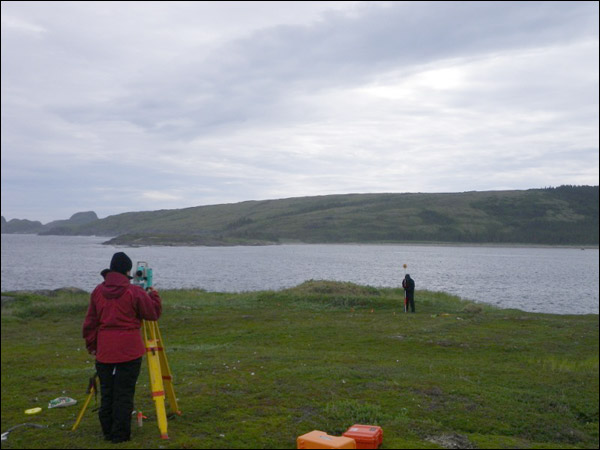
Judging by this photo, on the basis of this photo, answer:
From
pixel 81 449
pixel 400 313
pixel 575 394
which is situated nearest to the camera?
pixel 81 449

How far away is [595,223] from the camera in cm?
13100

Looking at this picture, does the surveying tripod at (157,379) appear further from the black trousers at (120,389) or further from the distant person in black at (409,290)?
the distant person in black at (409,290)

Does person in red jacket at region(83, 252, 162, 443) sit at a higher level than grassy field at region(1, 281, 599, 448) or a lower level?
higher

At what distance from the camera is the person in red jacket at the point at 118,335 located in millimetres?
7582

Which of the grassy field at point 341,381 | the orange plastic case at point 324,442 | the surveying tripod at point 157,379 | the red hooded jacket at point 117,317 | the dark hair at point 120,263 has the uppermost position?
the dark hair at point 120,263

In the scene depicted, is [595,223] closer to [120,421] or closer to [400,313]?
[400,313]

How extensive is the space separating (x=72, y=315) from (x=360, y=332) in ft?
50.8

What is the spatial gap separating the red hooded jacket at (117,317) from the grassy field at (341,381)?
1.31m

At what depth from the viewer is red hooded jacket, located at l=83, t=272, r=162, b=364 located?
7.57 metres

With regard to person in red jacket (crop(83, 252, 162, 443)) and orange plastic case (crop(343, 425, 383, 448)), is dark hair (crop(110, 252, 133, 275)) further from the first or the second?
orange plastic case (crop(343, 425, 383, 448))

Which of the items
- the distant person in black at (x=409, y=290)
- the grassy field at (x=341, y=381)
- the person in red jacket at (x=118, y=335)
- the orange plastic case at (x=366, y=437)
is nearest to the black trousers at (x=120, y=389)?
the person in red jacket at (x=118, y=335)

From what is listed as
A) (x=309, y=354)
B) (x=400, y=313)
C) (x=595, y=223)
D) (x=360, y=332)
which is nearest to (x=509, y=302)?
(x=400, y=313)

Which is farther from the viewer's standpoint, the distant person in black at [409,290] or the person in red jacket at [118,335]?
the distant person in black at [409,290]

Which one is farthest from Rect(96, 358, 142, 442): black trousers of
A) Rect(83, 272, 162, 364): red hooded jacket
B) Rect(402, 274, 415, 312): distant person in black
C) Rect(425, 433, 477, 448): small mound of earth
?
Rect(402, 274, 415, 312): distant person in black
